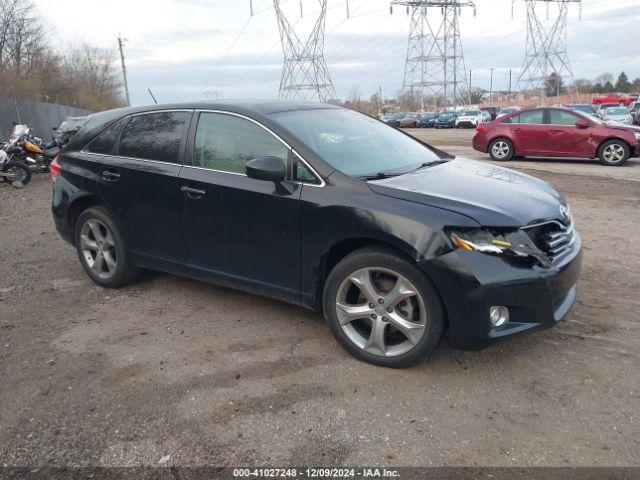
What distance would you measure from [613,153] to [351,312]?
1187cm

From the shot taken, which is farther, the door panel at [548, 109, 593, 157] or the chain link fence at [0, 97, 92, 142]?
the chain link fence at [0, 97, 92, 142]

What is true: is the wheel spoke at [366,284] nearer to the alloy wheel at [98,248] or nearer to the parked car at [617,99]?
the alloy wheel at [98,248]

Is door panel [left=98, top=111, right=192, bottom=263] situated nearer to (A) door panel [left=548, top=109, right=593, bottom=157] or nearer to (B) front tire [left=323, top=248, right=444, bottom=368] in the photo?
(B) front tire [left=323, top=248, right=444, bottom=368]

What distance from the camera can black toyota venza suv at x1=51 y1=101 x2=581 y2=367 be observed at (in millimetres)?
3068

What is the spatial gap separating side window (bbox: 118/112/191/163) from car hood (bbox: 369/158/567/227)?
1.75 m

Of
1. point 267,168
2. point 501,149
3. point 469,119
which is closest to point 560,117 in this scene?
point 501,149

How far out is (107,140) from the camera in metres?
4.80

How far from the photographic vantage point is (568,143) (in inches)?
520

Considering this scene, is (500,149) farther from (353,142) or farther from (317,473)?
(317,473)

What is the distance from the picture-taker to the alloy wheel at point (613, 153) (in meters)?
12.8

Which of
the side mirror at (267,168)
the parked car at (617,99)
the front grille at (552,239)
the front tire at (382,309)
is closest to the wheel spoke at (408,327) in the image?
the front tire at (382,309)

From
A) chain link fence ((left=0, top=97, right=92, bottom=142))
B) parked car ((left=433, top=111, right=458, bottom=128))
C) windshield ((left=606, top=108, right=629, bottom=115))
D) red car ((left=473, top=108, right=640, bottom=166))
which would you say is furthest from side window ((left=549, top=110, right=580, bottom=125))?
parked car ((left=433, top=111, right=458, bottom=128))

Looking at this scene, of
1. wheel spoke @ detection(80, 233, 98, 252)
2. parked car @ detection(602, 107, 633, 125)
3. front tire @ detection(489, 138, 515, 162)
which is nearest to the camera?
wheel spoke @ detection(80, 233, 98, 252)

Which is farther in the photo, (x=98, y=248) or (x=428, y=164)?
(x=98, y=248)
